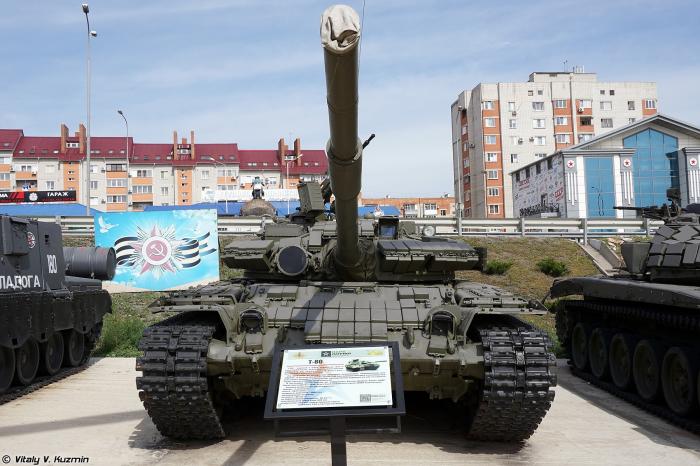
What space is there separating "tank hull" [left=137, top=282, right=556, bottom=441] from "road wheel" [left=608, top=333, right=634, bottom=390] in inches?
167

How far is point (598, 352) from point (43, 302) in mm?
9956

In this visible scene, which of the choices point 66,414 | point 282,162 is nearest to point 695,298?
point 66,414

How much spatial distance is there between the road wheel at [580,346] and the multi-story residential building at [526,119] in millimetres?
48383

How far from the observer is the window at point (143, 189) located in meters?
72.5

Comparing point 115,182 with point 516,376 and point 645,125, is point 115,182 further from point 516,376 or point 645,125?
point 516,376

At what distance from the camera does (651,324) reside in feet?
34.1

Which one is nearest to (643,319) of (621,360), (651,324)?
(651,324)

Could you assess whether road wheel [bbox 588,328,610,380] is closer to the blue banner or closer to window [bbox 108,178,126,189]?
the blue banner

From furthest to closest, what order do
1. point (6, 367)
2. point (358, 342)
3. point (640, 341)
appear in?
point (6, 367)
point (640, 341)
point (358, 342)

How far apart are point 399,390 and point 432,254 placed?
393 centimetres

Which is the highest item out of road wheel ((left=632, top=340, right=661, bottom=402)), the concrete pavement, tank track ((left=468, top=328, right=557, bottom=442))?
tank track ((left=468, top=328, right=557, bottom=442))

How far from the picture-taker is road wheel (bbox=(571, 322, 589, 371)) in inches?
524

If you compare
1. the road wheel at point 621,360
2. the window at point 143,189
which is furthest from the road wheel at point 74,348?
the window at point 143,189

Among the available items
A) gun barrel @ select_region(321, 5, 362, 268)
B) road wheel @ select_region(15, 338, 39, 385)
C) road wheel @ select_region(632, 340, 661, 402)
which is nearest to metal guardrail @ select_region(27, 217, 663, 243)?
road wheel @ select_region(15, 338, 39, 385)
